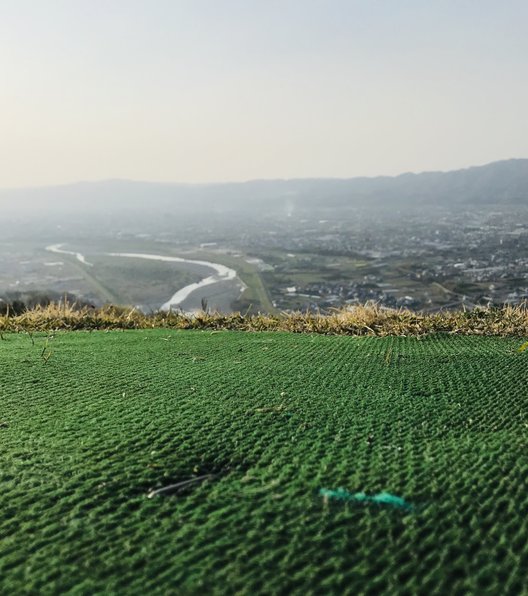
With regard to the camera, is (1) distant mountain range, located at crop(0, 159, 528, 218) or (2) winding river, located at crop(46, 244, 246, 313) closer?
(2) winding river, located at crop(46, 244, 246, 313)

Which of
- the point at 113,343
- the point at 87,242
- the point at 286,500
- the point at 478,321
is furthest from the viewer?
the point at 87,242

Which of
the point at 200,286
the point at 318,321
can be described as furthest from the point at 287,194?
the point at 318,321

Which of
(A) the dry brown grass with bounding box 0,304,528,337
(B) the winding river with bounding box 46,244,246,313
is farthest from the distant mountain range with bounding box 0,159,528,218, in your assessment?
(A) the dry brown grass with bounding box 0,304,528,337

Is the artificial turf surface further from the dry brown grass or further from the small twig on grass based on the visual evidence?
the dry brown grass

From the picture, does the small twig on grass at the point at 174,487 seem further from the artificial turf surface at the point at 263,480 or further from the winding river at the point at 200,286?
the winding river at the point at 200,286

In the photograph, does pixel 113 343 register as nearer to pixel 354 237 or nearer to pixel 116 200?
pixel 354 237

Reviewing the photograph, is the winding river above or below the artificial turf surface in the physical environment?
below


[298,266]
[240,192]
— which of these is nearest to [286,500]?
[298,266]
